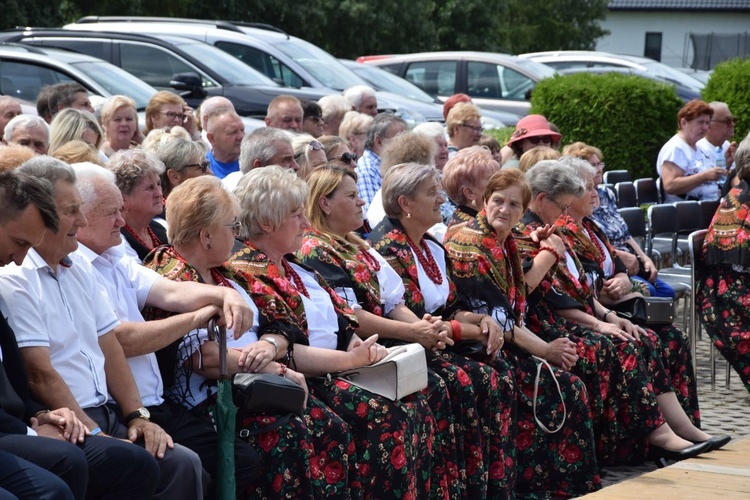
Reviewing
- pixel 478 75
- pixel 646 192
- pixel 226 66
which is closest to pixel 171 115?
pixel 646 192

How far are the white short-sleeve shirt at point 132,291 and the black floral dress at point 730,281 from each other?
497 centimetres

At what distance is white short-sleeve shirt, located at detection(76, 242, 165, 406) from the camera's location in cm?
479

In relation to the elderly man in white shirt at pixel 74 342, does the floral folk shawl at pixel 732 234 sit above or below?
below

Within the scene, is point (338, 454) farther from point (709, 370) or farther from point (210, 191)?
point (709, 370)

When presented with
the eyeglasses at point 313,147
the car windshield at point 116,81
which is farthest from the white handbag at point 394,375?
the car windshield at point 116,81

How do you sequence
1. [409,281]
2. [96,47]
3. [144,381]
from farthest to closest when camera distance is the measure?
[96,47] < [409,281] < [144,381]

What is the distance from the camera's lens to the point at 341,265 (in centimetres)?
583

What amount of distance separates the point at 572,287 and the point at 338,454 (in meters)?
2.62

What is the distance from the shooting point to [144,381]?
15.7 ft

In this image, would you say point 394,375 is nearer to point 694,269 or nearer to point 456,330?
point 456,330

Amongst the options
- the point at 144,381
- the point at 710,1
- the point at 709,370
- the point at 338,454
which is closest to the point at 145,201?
the point at 144,381

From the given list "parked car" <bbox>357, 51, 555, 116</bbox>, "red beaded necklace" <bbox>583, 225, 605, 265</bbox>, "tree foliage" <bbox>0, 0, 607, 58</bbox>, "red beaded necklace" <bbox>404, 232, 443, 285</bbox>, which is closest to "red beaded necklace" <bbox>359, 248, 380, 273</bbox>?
"red beaded necklace" <bbox>404, 232, 443, 285</bbox>

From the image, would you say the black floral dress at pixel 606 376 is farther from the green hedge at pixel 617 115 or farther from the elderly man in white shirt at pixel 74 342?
the green hedge at pixel 617 115

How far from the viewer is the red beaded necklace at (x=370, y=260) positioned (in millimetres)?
5977
